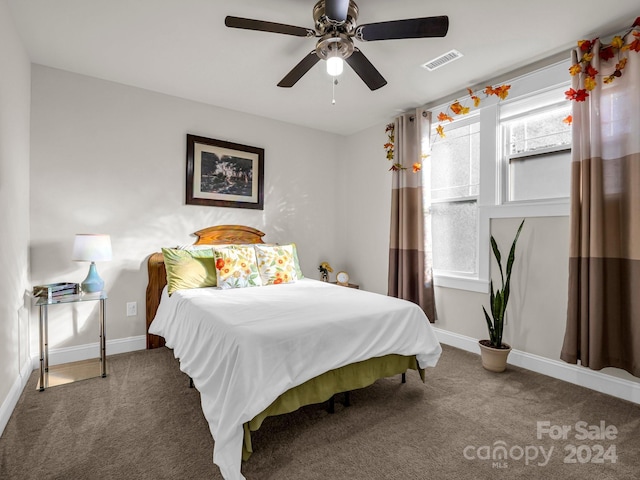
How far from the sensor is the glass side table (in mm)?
2447

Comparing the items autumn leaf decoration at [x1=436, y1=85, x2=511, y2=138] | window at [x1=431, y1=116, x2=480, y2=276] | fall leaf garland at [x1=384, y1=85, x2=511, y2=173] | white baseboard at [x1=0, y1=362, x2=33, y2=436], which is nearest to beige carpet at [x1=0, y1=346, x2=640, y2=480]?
white baseboard at [x1=0, y1=362, x2=33, y2=436]

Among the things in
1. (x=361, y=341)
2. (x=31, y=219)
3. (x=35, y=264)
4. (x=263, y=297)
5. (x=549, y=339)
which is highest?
(x=31, y=219)

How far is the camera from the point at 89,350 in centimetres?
298

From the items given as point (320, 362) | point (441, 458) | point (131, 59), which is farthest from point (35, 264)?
point (441, 458)

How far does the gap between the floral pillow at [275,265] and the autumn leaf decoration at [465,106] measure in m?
2.07

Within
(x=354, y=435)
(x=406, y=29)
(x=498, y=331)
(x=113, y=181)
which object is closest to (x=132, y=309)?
(x=113, y=181)

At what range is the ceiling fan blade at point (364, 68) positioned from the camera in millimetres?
2059

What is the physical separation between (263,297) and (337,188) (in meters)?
2.56

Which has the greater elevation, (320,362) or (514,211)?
(514,211)

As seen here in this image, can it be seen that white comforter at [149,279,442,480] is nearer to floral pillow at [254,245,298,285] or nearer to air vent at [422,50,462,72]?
floral pillow at [254,245,298,285]

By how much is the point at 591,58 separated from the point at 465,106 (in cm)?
106

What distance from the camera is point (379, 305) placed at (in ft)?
7.49

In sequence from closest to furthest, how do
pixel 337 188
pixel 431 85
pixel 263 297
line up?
A: pixel 263 297
pixel 431 85
pixel 337 188

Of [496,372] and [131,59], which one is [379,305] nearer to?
[496,372]
